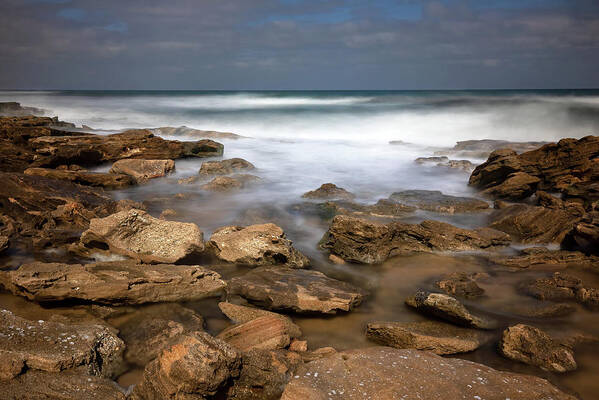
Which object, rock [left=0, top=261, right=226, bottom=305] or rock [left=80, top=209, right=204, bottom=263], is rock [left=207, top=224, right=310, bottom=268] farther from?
rock [left=0, top=261, right=226, bottom=305]

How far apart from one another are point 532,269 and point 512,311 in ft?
3.92

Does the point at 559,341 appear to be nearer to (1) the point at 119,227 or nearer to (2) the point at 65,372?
(2) the point at 65,372

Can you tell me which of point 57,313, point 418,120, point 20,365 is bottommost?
point 57,313

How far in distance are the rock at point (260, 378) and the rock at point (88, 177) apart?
7.17 metres

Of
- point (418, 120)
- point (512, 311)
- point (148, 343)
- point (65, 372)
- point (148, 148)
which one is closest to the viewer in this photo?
point (65, 372)

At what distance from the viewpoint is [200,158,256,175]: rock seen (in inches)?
410

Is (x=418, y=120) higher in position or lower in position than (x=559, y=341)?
higher

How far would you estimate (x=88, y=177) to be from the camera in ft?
28.4

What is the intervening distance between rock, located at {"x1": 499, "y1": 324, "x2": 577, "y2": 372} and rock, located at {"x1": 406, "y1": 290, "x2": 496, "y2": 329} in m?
0.30

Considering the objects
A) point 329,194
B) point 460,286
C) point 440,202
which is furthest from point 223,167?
point 460,286

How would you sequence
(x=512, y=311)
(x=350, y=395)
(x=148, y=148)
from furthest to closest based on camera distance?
(x=148, y=148) → (x=512, y=311) → (x=350, y=395)

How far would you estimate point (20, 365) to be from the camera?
2557 mm

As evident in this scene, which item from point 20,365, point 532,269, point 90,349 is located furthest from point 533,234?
point 20,365

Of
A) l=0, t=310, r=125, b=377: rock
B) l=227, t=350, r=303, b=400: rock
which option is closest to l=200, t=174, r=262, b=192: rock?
l=0, t=310, r=125, b=377: rock
